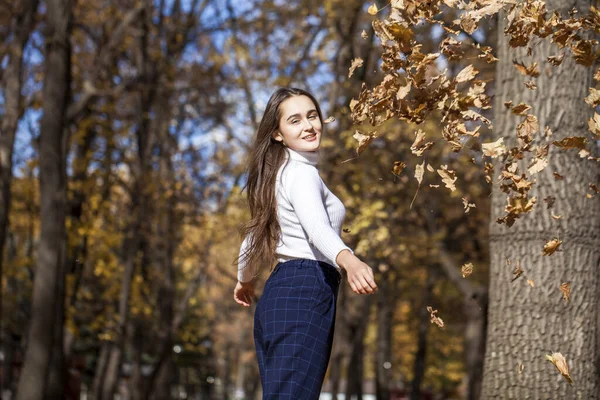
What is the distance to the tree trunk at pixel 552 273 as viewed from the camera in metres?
5.20

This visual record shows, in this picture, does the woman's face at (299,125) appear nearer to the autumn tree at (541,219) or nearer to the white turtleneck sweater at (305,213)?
the white turtleneck sweater at (305,213)

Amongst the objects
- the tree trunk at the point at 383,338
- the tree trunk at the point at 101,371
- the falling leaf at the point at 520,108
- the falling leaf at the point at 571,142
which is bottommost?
the tree trunk at the point at 101,371

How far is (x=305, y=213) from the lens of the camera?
3.85 m

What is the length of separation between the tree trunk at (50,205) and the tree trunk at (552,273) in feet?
28.4

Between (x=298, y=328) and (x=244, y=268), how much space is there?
2.41 ft

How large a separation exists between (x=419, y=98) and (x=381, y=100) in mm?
202

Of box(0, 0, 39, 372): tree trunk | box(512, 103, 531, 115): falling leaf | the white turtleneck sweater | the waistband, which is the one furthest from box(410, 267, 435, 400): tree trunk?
the waistband

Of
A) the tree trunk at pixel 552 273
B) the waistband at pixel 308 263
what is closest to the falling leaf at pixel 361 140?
the waistband at pixel 308 263

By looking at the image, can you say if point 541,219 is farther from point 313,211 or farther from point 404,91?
point 313,211

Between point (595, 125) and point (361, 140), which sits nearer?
point (361, 140)

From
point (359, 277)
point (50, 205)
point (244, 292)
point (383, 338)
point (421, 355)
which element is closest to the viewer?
point (359, 277)

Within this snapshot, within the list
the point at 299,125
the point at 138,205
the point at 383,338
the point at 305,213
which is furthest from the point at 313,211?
the point at 383,338

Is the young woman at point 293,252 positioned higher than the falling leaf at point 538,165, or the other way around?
the falling leaf at point 538,165

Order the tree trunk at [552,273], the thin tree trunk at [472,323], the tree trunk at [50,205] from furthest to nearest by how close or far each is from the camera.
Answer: the thin tree trunk at [472,323] → the tree trunk at [50,205] → the tree trunk at [552,273]
